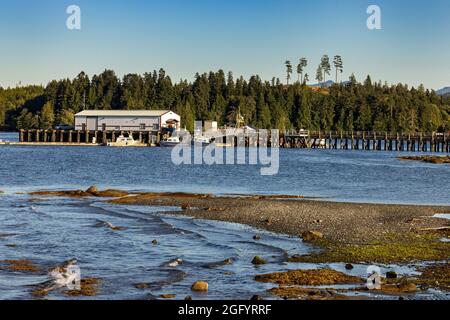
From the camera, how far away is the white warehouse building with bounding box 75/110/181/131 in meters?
169

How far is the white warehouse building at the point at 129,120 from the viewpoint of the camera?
168750 millimetres

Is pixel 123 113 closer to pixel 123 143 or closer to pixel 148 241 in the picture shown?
pixel 123 143

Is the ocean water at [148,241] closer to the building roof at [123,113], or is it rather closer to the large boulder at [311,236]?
the large boulder at [311,236]

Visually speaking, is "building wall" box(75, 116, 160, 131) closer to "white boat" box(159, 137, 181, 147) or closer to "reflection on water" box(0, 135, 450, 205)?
"white boat" box(159, 137, 181, 147)

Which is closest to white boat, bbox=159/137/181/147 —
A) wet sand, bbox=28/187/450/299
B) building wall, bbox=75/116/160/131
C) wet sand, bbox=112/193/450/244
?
building wall, bbox=75/116/160/131

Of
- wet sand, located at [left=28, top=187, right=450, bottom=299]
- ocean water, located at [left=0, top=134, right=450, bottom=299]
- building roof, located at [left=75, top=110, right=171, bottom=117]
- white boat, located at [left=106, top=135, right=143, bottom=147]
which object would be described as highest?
building roof, located at [left=75, top=110, right=171, bottom=117]

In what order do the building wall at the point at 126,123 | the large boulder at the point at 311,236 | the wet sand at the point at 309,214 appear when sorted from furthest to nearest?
the building wall at the point at 126,123, the wet sand at the point at 309,214, the large boulder at the point at 311,236

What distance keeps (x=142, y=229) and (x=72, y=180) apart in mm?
34666

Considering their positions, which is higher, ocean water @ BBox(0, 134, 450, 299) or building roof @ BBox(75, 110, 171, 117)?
building roof @ BBox(75, 110, 171, 117)

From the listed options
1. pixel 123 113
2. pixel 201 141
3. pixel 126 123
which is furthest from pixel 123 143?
pixel 201 141

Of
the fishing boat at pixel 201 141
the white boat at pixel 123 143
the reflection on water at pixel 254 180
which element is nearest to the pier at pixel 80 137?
the white boat at pixel 123 143

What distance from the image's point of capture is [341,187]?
62.2 meters
